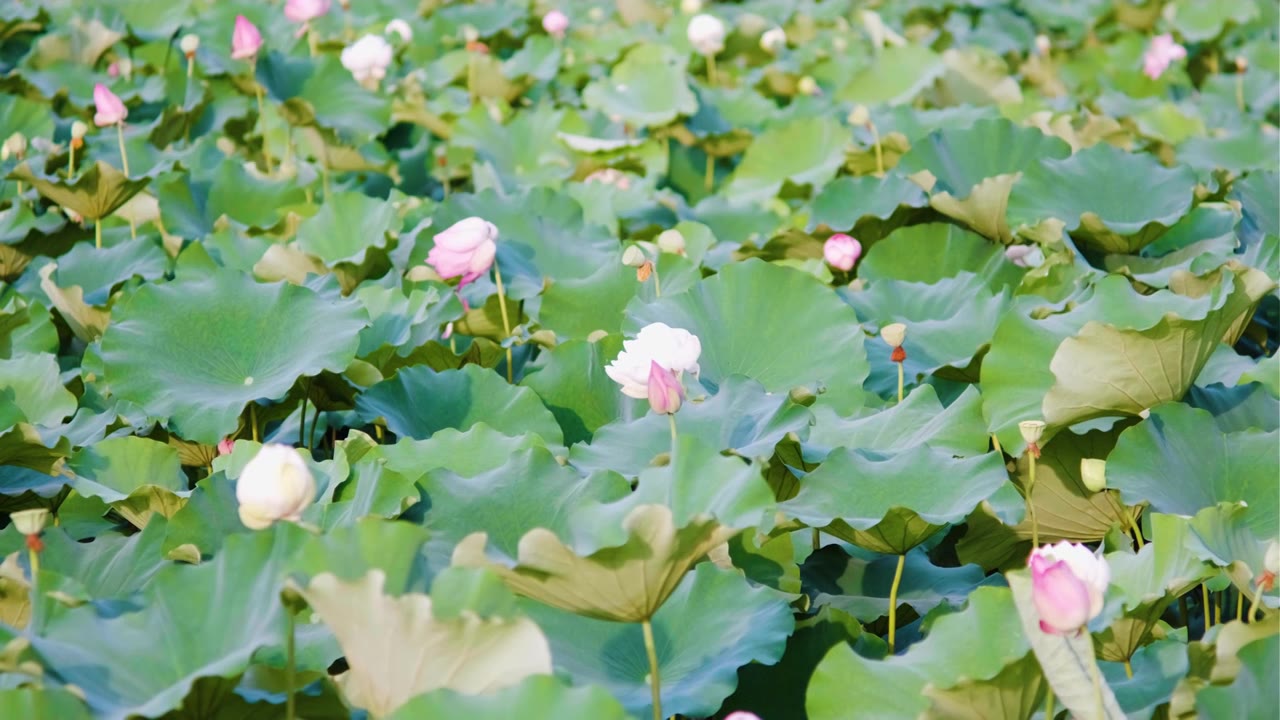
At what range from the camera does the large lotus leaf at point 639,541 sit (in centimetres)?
101

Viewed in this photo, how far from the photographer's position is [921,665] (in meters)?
1.13

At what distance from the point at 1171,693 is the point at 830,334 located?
29.8 inches

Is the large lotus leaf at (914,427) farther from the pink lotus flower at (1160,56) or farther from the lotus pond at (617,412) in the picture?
the pink lotus flower at (1160,56)

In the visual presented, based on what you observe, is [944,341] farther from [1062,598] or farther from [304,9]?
[304,9]

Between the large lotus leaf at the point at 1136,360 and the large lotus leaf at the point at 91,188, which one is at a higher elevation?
the large lotus leaf at the point at 1136,360

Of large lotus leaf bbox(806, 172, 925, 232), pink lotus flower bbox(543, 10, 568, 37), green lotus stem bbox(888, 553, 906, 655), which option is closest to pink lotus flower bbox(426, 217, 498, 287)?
large lotus leaf bbox(806, 172, 925, 232)

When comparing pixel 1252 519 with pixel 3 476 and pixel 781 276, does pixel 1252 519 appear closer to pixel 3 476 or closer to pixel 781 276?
pixel 781 276

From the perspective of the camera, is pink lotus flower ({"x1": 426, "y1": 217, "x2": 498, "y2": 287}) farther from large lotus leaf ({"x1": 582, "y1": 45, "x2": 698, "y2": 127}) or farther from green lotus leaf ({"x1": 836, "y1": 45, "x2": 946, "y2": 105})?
green lotus leaf ({"x1": 836, "y1": 45, "x2": 946, "y2": 105})

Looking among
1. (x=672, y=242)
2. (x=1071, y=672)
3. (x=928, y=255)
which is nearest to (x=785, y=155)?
(x=928, y=255)

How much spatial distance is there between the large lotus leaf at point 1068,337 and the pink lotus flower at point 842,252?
1.45 feet

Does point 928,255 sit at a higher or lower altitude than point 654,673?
lower

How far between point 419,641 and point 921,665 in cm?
44

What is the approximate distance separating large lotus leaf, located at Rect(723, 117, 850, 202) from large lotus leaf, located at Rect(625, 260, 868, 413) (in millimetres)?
1172

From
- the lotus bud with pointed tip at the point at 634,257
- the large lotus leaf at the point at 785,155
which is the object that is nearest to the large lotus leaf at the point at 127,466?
the lotus bud with pointed tip at the point at 634,257
